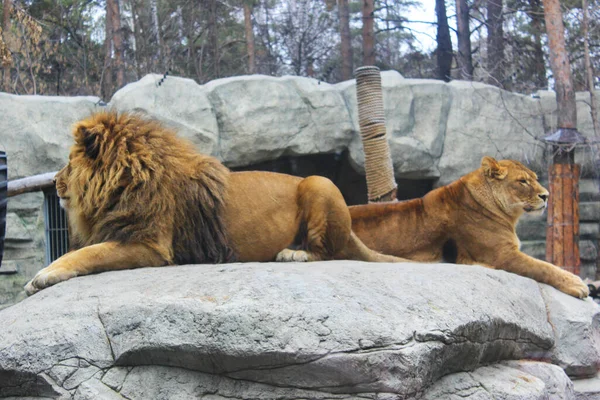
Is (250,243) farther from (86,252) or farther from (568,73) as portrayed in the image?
A: (568,73)

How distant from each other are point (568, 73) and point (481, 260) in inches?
222

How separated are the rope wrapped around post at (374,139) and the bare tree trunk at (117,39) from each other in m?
7.68

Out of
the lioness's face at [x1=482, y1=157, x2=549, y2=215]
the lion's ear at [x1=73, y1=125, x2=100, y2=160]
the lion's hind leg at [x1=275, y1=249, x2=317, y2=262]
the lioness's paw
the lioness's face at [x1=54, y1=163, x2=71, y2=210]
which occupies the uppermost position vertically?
the lion's ear at [x1=73, y1=125, x2=100, y2=160]

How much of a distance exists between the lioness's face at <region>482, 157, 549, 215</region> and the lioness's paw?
2.92 feet

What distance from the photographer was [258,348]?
3.40 meters

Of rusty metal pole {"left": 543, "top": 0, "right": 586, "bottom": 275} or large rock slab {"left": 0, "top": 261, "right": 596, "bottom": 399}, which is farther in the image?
rusty metal pole {"left": 543, "top": 0, "right": 586, "bottom": 275}

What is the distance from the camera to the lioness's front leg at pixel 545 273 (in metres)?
5.81

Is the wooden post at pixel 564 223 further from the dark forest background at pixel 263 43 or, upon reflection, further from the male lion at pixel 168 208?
the male lion at pixel 168 208

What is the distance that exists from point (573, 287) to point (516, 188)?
1.14 meters

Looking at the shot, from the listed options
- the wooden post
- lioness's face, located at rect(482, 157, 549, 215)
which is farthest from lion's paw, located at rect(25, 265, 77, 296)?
the wooden post

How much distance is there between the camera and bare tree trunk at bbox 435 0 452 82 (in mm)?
15391

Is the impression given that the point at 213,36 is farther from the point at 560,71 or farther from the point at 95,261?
the point at 95,261

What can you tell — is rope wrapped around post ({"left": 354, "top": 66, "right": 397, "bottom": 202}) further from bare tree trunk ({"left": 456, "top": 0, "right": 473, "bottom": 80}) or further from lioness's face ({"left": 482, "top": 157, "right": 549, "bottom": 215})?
bare tree trunk ({"left": 456, "top": 0, "right": 473, "bottom": 80})

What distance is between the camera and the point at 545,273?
19.6ft
